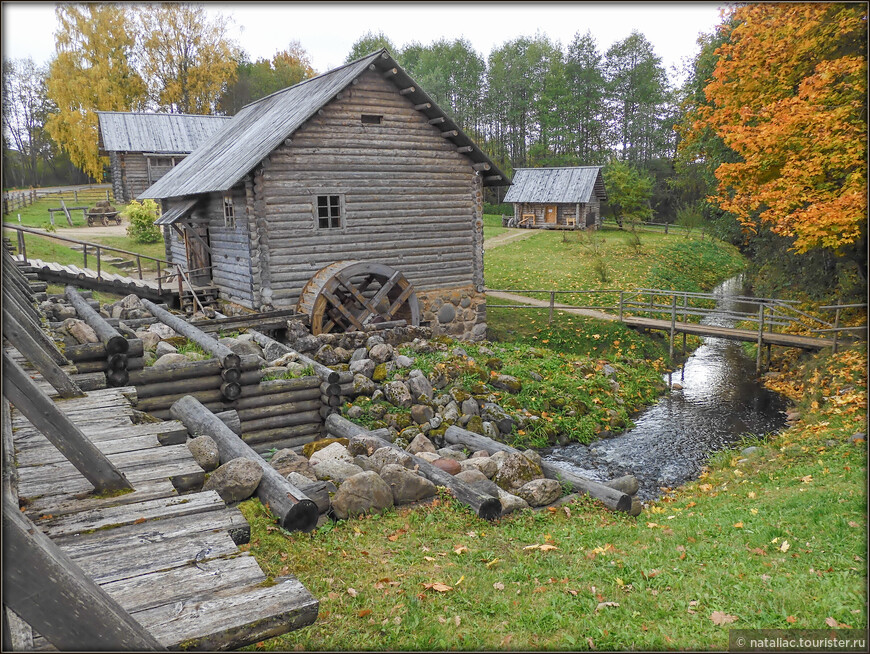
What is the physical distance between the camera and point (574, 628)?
432 centimetres

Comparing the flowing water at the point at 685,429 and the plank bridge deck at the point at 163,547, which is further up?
the plank bridge deck at the point at 163,547

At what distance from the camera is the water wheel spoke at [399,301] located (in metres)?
16.4

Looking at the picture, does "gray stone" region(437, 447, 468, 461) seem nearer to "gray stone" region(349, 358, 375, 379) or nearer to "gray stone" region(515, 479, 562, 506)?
"gray stone" region(515, 479, 562, 506)

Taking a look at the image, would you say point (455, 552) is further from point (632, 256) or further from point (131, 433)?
point (632, 256)

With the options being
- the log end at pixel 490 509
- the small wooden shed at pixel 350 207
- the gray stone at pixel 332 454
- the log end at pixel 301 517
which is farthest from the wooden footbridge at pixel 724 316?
the log end at pixel 301 517

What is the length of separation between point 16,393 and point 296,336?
11.4m

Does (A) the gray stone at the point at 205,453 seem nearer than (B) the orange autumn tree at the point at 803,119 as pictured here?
Yes

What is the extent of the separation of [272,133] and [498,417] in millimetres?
9428

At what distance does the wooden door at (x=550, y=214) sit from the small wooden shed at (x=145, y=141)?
22432 millimetres

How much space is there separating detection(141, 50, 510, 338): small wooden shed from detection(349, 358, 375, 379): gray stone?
2619 millimetres

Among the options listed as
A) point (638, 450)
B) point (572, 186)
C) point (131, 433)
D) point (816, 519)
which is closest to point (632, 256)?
point (572, 186)

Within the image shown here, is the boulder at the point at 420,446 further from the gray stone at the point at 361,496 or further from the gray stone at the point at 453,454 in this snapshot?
the gray stone at the point at 361,496

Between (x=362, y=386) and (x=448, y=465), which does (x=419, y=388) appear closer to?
(x=362, y=386)

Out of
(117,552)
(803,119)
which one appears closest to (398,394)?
(117,552)
